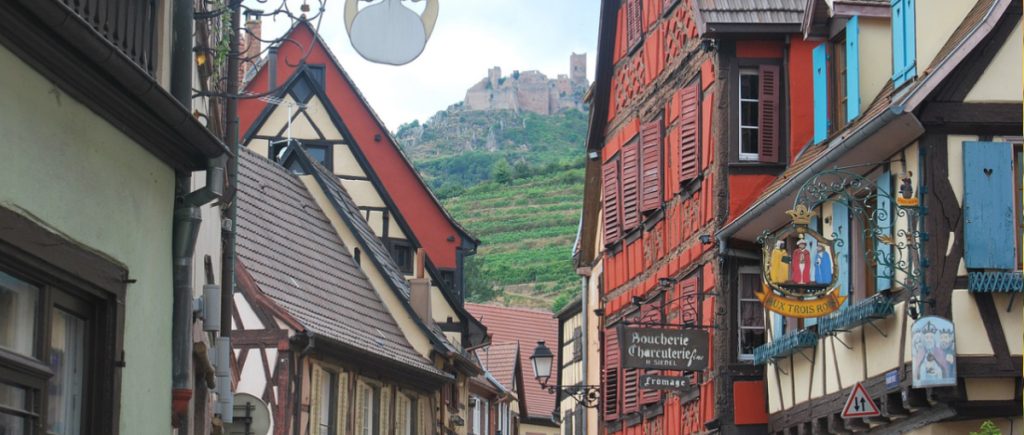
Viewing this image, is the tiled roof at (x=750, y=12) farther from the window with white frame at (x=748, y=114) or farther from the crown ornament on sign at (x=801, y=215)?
the crown ornament on sign at (x=801, y=215)

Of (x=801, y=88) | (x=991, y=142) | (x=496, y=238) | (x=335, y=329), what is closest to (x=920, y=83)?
(x=991, y=142)

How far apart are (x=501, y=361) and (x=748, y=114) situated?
Answer: 31784 mm

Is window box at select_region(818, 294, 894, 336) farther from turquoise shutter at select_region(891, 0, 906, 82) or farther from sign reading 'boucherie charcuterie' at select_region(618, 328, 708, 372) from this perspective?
sign reading 'boucherie charcuterie' at select_region(618, 328, 708, 372)

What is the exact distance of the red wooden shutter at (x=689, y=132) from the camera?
2030 centimetres

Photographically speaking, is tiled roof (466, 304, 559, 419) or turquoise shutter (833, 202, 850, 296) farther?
tiled roof (466, 304, 559, 419)

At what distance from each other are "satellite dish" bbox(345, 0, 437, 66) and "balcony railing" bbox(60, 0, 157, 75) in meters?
1.11

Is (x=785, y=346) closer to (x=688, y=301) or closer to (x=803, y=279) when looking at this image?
(x=803, y=279)

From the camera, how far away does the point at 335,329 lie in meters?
24.8

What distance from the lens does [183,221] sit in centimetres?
966

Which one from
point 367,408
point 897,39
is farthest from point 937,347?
point 367,408

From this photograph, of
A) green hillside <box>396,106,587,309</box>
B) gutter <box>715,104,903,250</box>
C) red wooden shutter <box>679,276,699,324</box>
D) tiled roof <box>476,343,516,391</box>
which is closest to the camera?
gutter <box>715,104,903,250</box>

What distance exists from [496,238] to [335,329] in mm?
98417

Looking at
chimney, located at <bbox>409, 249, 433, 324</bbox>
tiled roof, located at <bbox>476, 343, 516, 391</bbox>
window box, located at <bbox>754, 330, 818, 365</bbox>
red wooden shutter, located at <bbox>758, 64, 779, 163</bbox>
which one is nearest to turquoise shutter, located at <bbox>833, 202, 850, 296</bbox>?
window box, located at <bbox>754, 330, 818, 365</bbox>

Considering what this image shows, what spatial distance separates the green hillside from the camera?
111 metres
